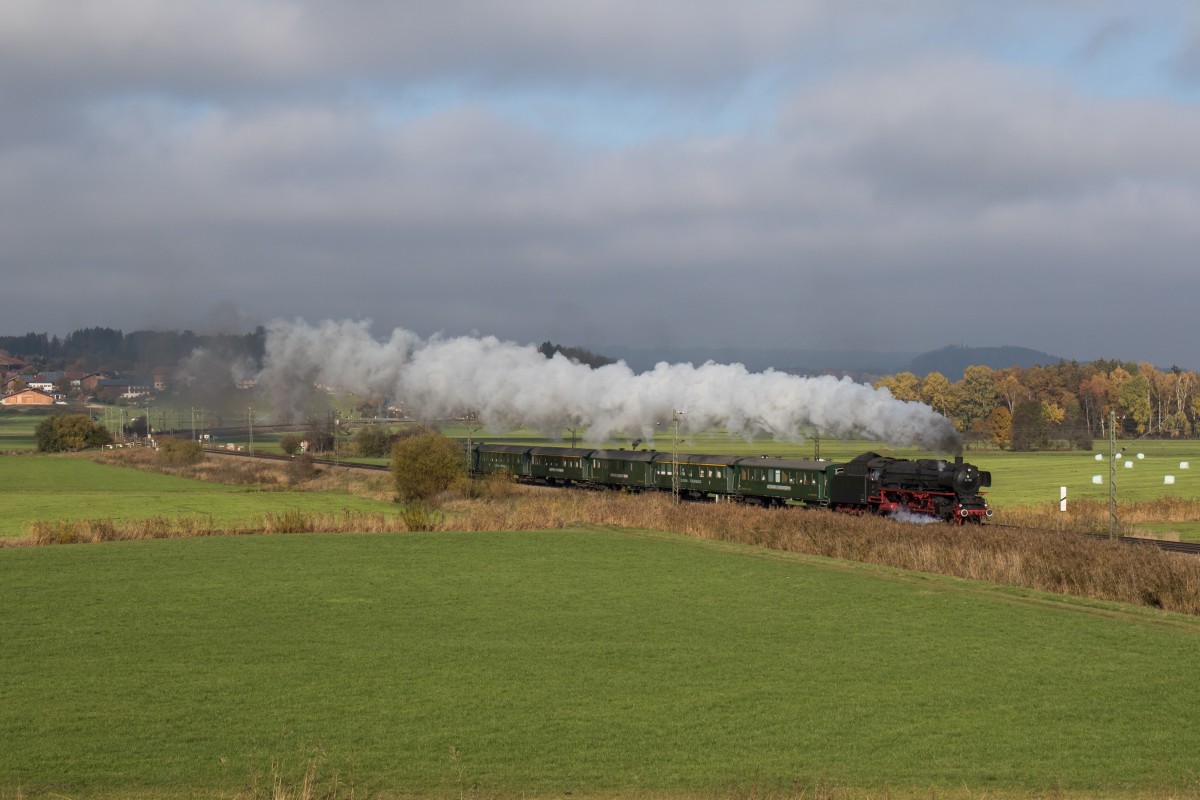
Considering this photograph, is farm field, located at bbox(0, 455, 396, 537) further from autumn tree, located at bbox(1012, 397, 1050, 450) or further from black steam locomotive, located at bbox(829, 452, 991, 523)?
autumn tree, located at bbox(1012, 397, 1050, 450)

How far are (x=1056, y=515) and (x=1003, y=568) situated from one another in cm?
2508

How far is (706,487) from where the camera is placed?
71625 millimetres

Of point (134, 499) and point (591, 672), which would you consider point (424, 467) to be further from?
point (591, 672)

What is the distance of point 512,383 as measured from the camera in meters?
93.4

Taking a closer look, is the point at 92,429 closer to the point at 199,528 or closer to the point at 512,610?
the point at 199,528

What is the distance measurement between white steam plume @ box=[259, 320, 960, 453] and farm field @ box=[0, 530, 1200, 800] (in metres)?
51.9

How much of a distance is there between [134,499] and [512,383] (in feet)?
101

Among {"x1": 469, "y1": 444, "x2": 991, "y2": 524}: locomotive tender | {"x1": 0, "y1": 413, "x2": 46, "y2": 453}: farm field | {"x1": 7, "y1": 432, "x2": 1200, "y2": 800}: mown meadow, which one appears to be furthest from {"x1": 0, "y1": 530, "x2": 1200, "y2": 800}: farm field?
{"x1": 0, "y1": 413, "x2": 46, "y2": 453}: farm field

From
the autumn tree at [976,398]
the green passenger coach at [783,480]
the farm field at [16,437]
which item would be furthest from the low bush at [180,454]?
the autumn tree at [976,398]

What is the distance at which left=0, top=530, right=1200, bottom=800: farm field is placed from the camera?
16.3 m

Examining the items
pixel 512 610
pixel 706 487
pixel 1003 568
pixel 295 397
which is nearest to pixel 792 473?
pixel 706 487

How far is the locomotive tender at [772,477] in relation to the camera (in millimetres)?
51625

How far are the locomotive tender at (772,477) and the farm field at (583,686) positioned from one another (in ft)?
53.0

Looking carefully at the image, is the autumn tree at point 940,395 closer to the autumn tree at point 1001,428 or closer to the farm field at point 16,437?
the autumn tree at point 1001,428
